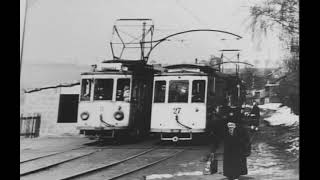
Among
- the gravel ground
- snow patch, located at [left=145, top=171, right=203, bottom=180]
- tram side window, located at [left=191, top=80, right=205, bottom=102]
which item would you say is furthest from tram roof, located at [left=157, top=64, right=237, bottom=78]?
snow patch, located at [left=145, top=171, right=203, bottom=180]

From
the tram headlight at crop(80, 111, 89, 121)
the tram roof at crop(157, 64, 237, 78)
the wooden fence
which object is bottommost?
the wooden fence

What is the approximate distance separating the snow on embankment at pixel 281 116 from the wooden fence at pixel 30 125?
2061 millimetres

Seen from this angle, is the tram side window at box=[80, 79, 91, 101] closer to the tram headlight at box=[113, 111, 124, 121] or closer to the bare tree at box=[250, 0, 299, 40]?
the tram headlight at box=[113, 111, 124, 121]

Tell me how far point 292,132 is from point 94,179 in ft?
5.58

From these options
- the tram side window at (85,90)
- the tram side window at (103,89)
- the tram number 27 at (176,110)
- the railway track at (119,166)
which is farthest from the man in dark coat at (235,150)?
the tram side window at (85,90)

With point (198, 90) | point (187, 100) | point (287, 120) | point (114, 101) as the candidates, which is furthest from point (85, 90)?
point (287, 120)

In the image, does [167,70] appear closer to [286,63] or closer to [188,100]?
[188,100]

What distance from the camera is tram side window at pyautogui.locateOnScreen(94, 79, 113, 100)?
12.4ft

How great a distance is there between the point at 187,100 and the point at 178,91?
127 millimetres

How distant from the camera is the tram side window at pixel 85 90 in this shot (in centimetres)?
370

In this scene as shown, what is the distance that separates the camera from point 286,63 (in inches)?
126

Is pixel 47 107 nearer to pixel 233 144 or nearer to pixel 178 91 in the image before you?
pixel 178 91

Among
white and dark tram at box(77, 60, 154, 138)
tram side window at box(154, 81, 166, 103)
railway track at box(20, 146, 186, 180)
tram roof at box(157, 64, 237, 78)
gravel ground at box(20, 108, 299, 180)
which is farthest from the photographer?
tram side window at box(154, 81, 166, 103)
